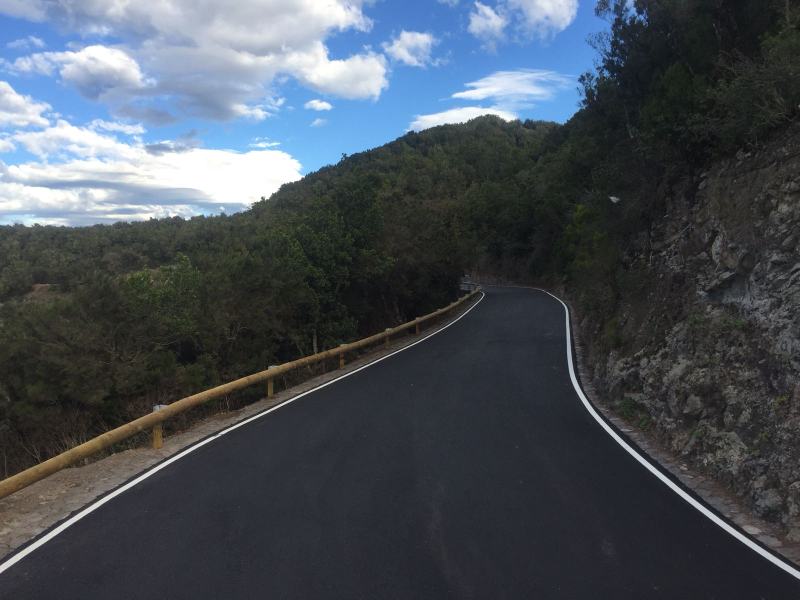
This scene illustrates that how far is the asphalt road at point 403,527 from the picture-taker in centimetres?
450

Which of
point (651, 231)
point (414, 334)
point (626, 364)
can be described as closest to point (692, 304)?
point (626, 364)

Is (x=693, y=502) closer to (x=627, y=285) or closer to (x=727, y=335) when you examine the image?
(x=727, y=335)

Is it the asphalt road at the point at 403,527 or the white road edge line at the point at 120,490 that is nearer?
the asphalt road at the point at 403,527

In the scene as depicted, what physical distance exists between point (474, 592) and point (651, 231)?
41.8 ft

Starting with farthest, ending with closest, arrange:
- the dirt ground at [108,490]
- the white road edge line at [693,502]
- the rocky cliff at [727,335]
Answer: the rocky cliff at [727,335]
the dirt ground at [108,490]
the white road edge line at [693,502]

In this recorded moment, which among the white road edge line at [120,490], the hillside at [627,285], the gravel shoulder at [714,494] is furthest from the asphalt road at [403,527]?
the hillside at [627,285]

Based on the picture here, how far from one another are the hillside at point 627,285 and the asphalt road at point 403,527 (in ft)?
5.07

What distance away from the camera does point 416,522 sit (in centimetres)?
560

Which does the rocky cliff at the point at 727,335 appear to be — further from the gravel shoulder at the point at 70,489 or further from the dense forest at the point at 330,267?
the gravel shoulder at the point at 70,489

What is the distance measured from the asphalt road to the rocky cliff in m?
1.00

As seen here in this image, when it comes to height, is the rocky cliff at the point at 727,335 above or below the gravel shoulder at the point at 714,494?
above

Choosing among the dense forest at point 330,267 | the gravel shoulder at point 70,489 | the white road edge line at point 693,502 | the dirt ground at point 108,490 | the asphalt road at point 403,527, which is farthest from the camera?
the dense forest at point 330,267

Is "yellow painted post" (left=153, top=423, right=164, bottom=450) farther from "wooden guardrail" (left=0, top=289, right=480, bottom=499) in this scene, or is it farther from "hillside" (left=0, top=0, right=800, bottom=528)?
"hillside" (left=0, top=0, right=800, bottom=528)

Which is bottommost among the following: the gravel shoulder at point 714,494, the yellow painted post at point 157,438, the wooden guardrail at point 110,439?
the gravel shoulder at point 714,494
